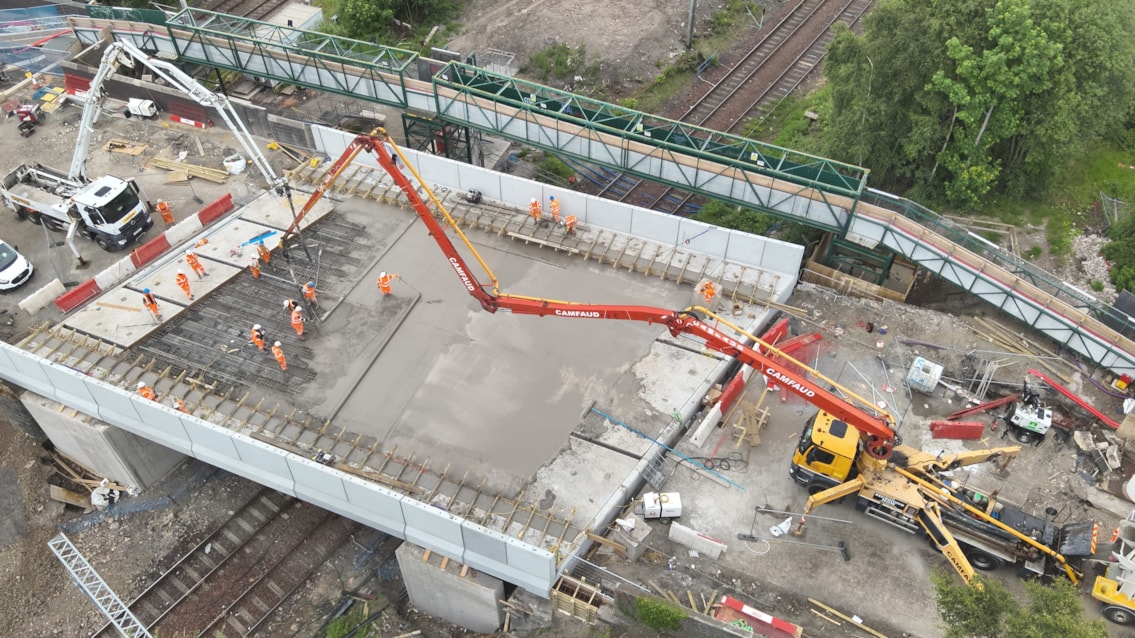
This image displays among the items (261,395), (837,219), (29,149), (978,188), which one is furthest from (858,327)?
(29,149)

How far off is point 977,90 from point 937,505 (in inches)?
638

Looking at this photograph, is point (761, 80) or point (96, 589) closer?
point (96, 589)

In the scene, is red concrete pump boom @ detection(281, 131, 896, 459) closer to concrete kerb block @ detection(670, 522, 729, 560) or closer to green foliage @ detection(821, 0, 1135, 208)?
concrete kerb block @ detection(670, 522, 729, 560)

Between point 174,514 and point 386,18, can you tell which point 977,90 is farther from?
point 386,18

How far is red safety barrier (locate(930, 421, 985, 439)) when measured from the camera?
2375cm

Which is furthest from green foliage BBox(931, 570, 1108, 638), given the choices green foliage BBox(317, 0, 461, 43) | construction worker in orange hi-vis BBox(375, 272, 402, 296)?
green foliage BBox(317, 0, 461, 43)

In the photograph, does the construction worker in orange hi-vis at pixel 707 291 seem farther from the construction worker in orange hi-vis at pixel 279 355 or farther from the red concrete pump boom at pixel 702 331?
the construction worker in orange hi-vis at pixel 279 355

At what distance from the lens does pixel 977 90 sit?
2880 cm

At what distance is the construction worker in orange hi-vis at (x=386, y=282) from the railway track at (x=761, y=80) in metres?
13.1

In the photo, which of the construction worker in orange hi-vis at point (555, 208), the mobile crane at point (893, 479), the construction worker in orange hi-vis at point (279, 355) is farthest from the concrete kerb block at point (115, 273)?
the mobile crane at point (893, 479)

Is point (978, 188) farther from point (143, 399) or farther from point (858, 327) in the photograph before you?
point (143, 399)

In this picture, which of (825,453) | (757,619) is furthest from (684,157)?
(757,619)

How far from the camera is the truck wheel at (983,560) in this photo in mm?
20812

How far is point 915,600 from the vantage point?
2059 cm
